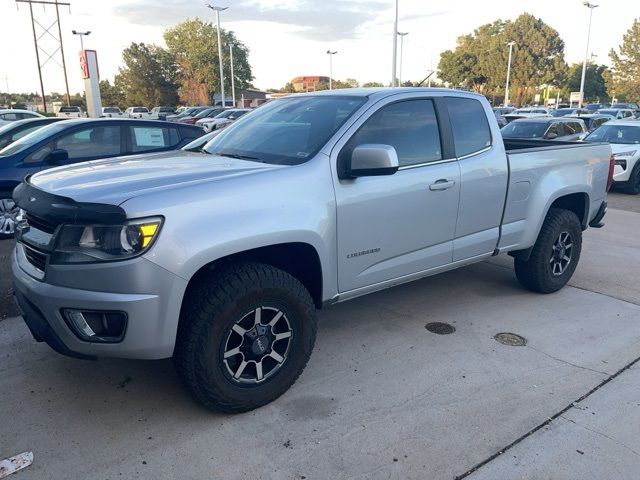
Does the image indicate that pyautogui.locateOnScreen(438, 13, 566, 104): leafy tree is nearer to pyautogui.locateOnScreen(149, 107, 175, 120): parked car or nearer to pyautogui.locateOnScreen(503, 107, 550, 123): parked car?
pyautogui.locateOnScreen(503, 107, 550, 123): parked car

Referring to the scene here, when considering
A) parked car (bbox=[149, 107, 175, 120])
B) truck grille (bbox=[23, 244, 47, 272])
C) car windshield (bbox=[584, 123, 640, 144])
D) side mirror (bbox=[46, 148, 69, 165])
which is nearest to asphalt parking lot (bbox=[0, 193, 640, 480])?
truck grille (bbox=[23, 244, 47, 272])

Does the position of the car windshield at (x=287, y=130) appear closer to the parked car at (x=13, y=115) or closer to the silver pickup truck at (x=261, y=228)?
the silver pickup truck at (x=261, y=228)

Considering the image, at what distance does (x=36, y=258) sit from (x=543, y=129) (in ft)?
40.7

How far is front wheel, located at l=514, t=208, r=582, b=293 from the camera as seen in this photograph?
191 inches

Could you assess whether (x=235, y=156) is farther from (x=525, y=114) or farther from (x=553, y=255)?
(x=525, y=114)

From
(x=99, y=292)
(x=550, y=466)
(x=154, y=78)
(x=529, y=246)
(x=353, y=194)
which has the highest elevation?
(x=154, y=78)

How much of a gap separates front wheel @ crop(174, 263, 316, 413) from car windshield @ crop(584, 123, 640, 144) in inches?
469

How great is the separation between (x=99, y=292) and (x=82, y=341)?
292 mm

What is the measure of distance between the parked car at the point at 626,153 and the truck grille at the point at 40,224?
11112 millimetres

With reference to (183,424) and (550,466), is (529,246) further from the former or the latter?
(183,424)

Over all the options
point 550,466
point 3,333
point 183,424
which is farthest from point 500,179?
point 3,333

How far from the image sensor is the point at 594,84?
67.4 m

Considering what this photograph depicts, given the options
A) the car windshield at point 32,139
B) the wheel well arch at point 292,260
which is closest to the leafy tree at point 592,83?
the car windshield at point 32,139

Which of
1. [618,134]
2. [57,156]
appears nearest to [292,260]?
[57,156]
